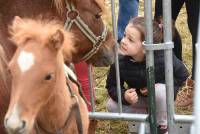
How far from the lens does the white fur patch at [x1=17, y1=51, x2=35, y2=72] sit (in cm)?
206

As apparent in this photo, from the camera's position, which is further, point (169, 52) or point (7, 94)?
point (169, 52)

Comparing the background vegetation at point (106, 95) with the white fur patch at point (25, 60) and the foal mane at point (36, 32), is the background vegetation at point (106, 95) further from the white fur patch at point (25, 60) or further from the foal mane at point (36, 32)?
the white fur patch at point (25, 60)

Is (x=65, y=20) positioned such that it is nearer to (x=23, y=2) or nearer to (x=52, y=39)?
(x=23, y=2)

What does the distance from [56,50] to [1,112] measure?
19.0 inches

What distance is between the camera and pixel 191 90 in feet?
14.5

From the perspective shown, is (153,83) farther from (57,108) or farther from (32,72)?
(32,72)

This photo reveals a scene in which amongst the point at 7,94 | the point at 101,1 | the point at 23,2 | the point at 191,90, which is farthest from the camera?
the point at 191,90

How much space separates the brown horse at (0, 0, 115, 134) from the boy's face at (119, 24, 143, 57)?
278mm

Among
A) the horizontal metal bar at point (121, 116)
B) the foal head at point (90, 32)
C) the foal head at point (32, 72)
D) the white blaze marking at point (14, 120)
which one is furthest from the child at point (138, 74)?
the white blaze marking at point (14, 120)

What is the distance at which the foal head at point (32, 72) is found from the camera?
1.97 metres

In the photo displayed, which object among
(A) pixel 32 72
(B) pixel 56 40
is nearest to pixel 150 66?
(B) pixel 56 40

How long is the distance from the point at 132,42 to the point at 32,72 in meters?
1.45

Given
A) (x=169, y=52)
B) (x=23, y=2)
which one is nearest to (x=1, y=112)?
(x=23, y=2)

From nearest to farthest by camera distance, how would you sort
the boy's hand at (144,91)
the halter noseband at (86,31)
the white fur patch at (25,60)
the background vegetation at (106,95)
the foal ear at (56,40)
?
the white fur patch at (25,60) → the foal ear at (56,40) → the halter noseband at (86,31) → the boy's hand at (144,91) → the background vegetation at (106,95)
